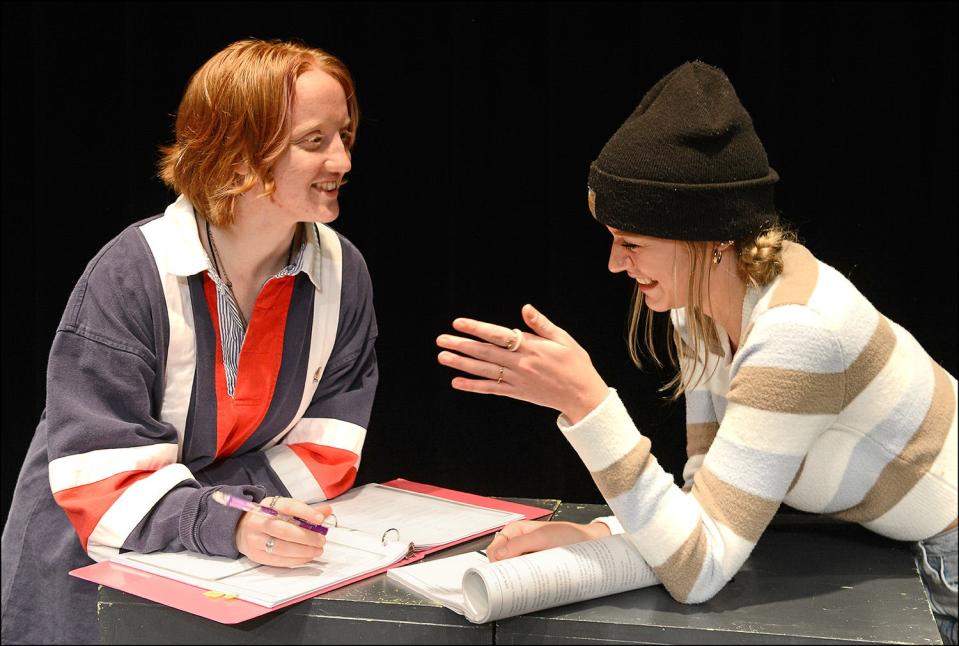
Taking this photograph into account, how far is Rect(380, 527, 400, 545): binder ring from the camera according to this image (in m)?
1.66

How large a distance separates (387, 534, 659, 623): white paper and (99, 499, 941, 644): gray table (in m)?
0.02

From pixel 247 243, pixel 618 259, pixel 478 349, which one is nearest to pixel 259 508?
pixel 478 349

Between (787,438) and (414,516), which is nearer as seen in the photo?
(787,438)

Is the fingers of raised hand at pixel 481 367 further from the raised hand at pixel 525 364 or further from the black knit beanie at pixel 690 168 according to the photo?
the black knit beanie at pixel 690 168

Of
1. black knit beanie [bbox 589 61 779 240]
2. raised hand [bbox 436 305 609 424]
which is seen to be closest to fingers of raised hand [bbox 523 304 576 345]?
raised hand [bbox 436 305 609 424]

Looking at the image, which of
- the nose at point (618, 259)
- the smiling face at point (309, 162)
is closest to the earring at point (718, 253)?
the nose at point (618, 259)

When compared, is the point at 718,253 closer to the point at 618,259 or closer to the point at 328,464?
the point at 618,259

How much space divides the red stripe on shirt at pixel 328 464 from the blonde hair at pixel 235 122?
0.44 metres

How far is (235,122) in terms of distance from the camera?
1842 mm

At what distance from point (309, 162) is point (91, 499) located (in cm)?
68

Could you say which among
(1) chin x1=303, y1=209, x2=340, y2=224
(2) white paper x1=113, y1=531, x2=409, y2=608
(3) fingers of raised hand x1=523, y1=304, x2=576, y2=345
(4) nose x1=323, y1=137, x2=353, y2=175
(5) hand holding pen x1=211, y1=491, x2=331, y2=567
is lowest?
(2) white paper x1=113, y1=531, x2=409, y2=608

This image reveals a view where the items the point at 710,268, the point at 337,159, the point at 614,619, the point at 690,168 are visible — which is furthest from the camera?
the point at 337,159

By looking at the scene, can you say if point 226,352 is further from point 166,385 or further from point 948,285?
point 948,285

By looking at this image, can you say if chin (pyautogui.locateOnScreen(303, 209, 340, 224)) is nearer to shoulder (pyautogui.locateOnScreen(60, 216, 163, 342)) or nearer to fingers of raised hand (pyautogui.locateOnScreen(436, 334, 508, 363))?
shoulder (pyautogui.locateOnScreen(60, 216, 163, 342))
